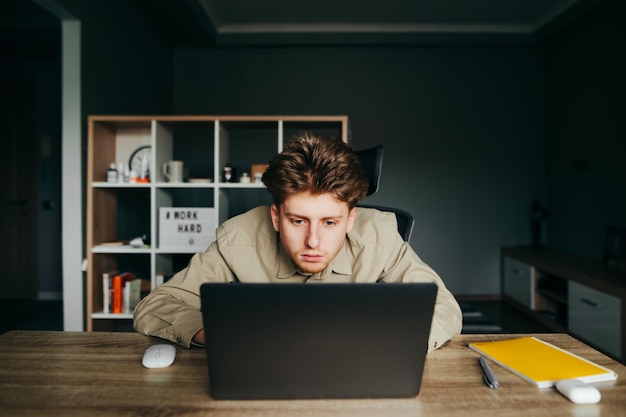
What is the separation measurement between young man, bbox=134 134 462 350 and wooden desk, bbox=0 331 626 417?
124 millimetres

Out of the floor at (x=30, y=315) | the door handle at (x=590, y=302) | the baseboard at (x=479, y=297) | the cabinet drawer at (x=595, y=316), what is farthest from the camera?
the baseboard at (x=479, y=297)

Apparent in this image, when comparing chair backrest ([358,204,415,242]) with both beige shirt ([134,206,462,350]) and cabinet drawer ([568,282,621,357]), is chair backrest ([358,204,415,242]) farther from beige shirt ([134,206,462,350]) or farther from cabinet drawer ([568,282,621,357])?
cabinet drawer ([568,282,621,357])

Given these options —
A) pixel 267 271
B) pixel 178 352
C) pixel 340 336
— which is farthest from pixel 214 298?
pixel 267 271

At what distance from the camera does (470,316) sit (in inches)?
162

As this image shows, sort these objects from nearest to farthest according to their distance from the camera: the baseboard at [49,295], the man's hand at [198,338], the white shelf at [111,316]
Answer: the man's hand at [198,338], the white shelf at [111,316], the baseboard at [49,295]

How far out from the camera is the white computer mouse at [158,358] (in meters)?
0.94

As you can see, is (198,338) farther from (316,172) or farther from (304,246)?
(316,172)

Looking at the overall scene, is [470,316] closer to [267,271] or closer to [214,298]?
[267,271]

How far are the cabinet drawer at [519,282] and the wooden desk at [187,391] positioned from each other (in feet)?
10.9

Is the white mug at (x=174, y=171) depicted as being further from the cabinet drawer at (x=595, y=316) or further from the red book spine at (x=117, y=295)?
the cabinet drawer at (x=595, y=316)

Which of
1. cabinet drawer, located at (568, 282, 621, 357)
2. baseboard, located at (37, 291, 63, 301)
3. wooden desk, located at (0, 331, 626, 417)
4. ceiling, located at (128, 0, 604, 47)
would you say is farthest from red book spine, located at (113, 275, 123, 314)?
cabinet drawer, located at (568, 282, 621, 357)

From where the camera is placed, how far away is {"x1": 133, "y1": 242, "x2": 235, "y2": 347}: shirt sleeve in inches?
43.6

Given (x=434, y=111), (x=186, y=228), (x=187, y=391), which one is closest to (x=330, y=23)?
(x=434, y=111)

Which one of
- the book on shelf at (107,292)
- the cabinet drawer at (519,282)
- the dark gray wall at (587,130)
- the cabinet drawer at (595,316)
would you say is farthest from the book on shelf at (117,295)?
the dark gray wall at (587,130)
